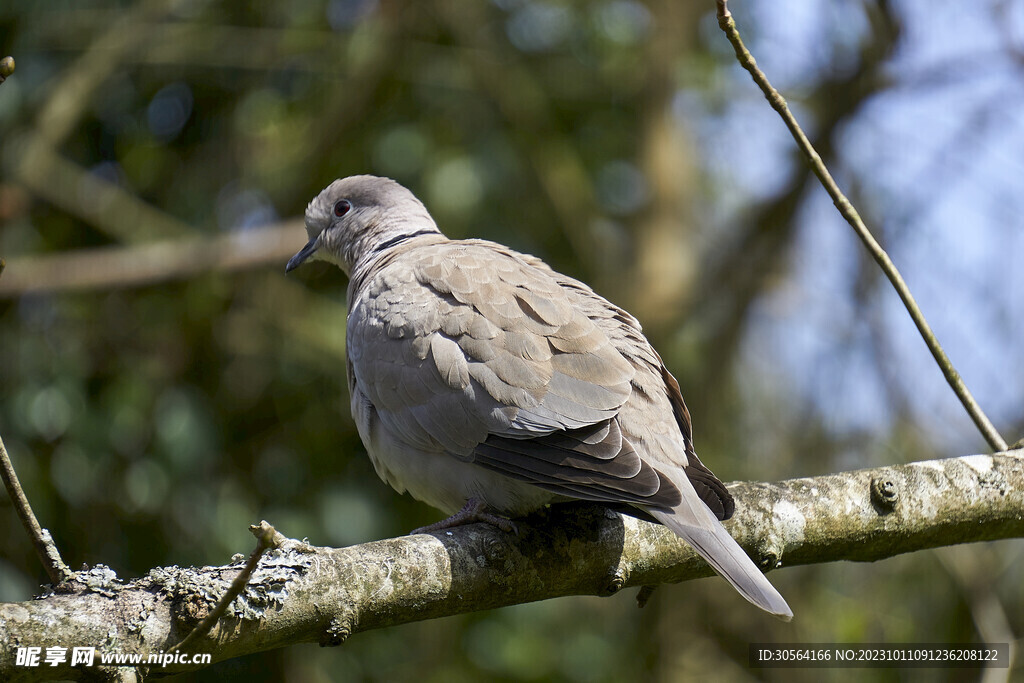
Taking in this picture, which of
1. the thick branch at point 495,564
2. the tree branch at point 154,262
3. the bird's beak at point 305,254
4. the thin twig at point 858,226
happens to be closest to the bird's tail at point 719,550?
the thick branch at point 495,564

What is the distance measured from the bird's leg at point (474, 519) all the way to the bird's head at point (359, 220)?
137 cm

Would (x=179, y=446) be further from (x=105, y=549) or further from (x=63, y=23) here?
(x=63, y=23)

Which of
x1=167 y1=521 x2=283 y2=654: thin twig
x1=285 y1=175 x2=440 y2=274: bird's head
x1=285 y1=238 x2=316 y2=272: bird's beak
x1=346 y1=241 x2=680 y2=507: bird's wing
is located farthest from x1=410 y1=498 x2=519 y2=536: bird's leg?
x1=285 y1=238 x2=316 y2=272: bird's beak

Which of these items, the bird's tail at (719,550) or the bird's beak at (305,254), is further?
the bird's beak at (305,254)

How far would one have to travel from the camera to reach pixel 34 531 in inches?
65.8

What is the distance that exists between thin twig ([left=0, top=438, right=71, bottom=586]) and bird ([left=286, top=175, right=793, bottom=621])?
921mm

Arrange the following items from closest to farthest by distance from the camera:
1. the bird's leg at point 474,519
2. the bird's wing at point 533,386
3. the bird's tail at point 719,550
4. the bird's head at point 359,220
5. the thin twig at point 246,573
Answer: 1. the thin twig at point 246,573
2. the bird's tail at point 719,550
3. the bird's wing at point 533,386
4. the bird's leg at point 474,519
5. the bird's head at point 359,220

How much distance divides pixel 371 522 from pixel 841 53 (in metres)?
3.78

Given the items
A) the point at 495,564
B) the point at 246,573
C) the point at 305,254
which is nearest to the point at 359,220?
the point at 305,254

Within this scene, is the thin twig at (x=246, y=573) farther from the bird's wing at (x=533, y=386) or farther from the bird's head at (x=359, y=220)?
the bird's head at (x=359, y=220)

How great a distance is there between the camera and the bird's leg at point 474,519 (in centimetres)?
222

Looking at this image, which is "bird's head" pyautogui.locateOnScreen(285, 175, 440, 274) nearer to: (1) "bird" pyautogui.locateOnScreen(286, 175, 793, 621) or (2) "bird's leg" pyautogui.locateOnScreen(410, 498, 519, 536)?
(1) "bird" pyautogui.locateOnScreen(286, 175, 793, 621)

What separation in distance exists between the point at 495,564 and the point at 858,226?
4.06 ft

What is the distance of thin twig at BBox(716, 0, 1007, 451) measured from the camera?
2168 mm
